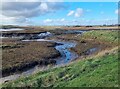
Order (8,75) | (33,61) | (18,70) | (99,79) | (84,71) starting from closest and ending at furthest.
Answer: (99,79)
(84,71)
(8,75)
(18,70)
(33,61)

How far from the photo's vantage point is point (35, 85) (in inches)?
889

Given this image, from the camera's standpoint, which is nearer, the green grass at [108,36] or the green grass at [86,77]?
the green grass at [86,77]

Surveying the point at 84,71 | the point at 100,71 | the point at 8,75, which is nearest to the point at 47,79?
the point at 84,71

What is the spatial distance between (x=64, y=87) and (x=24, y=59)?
24606 mm

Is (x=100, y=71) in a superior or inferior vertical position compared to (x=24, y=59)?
superior

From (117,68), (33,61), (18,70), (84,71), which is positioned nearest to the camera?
(117,68)

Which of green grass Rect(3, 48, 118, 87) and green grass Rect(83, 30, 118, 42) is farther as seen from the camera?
green grass Rect(83, 30, 118, 42)

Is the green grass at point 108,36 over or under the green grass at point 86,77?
under

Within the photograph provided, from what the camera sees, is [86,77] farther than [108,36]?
No

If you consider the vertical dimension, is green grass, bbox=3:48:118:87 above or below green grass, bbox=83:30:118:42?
above

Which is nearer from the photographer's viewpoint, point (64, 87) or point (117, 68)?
point (64, 87)

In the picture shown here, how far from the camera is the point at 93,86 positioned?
1877 cm

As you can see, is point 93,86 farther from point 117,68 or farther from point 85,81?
point 117,68

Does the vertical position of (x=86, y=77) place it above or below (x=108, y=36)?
above
